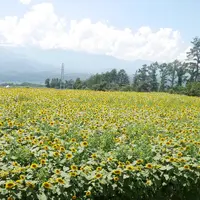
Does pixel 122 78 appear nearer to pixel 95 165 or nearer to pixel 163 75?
pixel 163 75

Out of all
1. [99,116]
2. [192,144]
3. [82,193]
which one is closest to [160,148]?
[192,144]

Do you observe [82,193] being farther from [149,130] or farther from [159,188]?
[149,130]

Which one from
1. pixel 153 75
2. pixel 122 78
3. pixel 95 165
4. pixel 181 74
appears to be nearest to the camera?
pixel 95 165

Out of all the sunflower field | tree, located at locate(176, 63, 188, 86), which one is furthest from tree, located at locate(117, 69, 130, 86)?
the sunflower field

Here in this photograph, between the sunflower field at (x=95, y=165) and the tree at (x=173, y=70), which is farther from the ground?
the tree at (x=173, y=70)

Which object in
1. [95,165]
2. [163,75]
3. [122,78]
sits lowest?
[95,165]

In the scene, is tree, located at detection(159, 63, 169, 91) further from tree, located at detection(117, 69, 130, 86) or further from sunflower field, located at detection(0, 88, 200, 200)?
sunflower field, located at detection(0, 88, 200, 200)

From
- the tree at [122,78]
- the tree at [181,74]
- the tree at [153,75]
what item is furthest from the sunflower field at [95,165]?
the tree at [122,78]

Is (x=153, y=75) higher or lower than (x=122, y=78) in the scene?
higher

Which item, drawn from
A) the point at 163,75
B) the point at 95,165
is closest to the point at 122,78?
the point at 163,75

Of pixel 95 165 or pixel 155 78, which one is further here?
pixel 155 78

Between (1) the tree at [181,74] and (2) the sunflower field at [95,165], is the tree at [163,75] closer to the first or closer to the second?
(1) the tree at [181,74]

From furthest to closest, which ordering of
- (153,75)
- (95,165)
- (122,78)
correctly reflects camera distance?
(122,78), (153,75), (95,165)

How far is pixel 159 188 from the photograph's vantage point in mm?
3822
